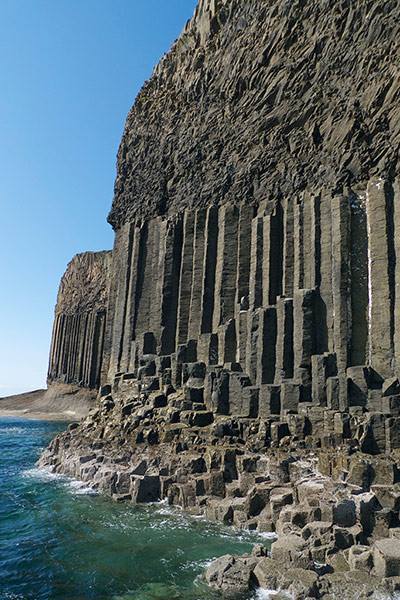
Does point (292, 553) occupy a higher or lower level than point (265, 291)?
lower

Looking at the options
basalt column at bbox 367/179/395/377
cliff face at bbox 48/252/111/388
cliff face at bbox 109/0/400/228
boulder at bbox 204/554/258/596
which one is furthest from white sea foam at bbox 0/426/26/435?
boulder at bbox 204/554/258/596

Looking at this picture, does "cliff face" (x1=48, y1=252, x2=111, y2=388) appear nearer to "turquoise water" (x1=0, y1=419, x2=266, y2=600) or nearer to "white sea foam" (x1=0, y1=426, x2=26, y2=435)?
"white sea foam" (x1=0, y1=426, x2=26, y2=435)

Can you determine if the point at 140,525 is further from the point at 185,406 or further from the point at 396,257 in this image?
the point at 396,257

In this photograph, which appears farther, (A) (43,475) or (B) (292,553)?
(A) (43,475)

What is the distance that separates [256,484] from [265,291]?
11.6 meters

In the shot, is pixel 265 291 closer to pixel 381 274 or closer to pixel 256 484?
pixel 381 274

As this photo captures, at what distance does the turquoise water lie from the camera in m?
10.7

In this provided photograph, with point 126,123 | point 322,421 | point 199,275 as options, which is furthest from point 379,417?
point 126,123

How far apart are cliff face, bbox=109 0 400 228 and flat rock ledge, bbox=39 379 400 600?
1270 centimetres

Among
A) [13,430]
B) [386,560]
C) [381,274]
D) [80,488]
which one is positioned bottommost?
[80,488]

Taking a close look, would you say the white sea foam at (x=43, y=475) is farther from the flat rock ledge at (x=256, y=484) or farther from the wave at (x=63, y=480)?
the flat rock ledge at (x=256, y=484)

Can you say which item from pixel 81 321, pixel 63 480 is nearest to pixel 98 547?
pixel 63 480

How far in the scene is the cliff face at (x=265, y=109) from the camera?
24.7 meters

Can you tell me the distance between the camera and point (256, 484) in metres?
16.0
